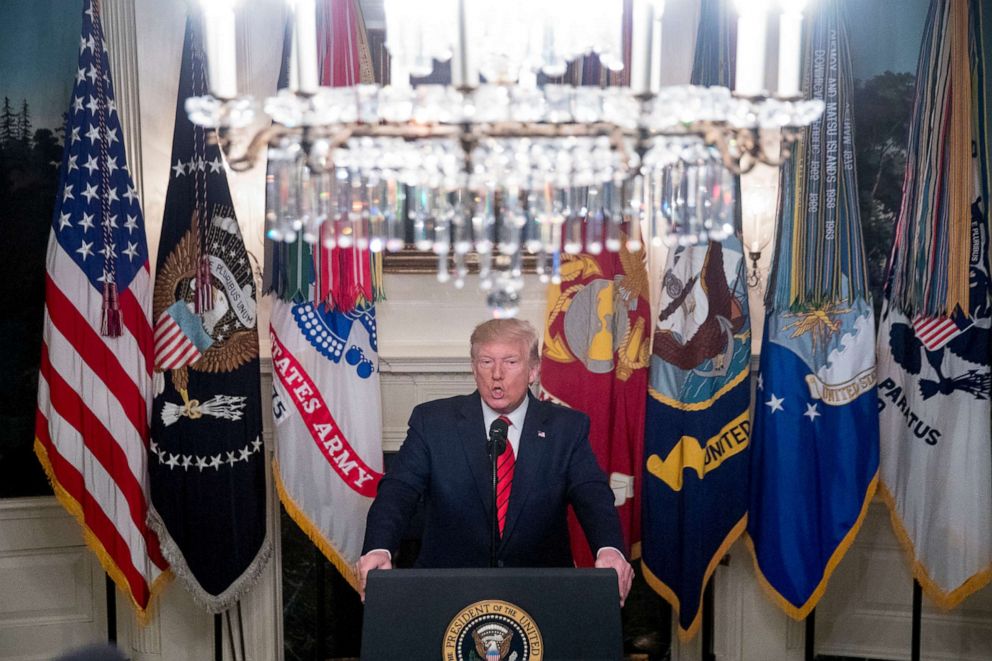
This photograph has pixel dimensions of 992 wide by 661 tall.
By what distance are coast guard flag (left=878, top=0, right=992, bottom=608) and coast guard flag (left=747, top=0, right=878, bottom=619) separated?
0.44 ft

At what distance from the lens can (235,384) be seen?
3.80 metres

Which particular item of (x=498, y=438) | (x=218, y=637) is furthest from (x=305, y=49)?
(x=218, y=637)

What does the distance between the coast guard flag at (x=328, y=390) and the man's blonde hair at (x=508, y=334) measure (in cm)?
101

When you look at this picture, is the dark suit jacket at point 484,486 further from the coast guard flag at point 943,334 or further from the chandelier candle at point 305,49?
the coast guard flag at point 943,334

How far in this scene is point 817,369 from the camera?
3.81 metres

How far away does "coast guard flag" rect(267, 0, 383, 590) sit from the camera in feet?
12.5

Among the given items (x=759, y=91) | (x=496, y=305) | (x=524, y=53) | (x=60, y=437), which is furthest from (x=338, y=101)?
(x=60, y=437)

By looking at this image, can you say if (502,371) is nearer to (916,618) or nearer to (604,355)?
(604,355)

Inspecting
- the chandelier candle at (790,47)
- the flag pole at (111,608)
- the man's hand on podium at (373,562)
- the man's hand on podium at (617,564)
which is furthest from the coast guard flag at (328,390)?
the chandelier candle at (790,47)

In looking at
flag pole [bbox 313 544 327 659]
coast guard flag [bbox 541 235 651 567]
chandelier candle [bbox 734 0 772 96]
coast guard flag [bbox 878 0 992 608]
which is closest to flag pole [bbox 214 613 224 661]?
flag pole [bbox 313 544 327 659]

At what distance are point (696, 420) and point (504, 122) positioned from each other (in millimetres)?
2218

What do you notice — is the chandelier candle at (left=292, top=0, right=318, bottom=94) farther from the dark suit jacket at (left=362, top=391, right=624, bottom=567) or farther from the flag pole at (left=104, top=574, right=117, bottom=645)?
the flag pole at (left=104, top=574, right=117, bottom=645)

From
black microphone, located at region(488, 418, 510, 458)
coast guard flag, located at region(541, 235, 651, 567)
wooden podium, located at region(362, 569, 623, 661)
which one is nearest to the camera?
wooden podium, located at region(362, 569, 623, 661)

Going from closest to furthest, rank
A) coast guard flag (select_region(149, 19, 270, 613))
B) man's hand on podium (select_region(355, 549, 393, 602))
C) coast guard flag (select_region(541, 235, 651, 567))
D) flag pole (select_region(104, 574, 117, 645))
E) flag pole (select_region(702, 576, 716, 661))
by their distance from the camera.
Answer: man's hand on podium (select_region(355, 549, 393, 602))
coast guard flag (select_region(149, 19, 270, 613))
coast guard flag (select_region(541, 235, 651, 567))
flag pole (select_region(104, 574, 117, 645))
flag pole (select_region(702, 576, 716, 661))
